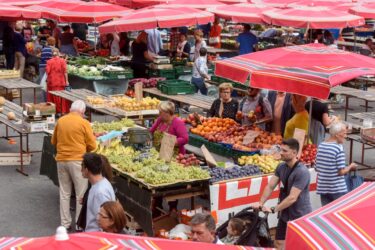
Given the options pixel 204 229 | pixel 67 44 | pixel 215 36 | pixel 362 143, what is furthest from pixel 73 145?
pixel 215 36

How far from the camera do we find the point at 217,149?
1120 centimetres

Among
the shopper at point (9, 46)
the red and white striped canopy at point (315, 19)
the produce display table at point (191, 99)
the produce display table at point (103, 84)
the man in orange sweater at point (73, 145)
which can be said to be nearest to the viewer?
the man in orange sweater at point (73, 145)

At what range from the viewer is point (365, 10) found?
21516 mm

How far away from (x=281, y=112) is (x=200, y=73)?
6.55 meters

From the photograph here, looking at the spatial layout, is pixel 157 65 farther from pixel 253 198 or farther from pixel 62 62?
pixel 253 198

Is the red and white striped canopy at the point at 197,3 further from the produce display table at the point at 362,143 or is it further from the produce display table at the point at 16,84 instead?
the produce display table at the point at 362,143

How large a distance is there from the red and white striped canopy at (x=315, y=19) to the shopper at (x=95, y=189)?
11.2m

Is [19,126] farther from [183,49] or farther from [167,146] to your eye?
[183,49]

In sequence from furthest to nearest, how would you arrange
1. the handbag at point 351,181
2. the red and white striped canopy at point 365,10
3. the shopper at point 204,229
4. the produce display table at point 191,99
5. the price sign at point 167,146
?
the red and white striped canopy at point 365,10 < the produce display table at point 191,99 < the price sign at point 167,146 < the handbag at point 351,181 < the shopper at point 204,229

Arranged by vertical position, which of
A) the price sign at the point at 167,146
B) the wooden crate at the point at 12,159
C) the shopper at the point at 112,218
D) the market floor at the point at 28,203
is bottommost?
the market floor at the point at 28,203

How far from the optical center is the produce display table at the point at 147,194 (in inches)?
351

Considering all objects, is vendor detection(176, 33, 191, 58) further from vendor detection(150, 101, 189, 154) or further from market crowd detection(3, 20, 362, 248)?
vendor detection(150, 101, 189, 154)

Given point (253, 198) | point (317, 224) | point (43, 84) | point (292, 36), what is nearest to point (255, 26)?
point (292, 36)

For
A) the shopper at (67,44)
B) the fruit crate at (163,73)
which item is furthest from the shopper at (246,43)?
the shopper at (67,44)
